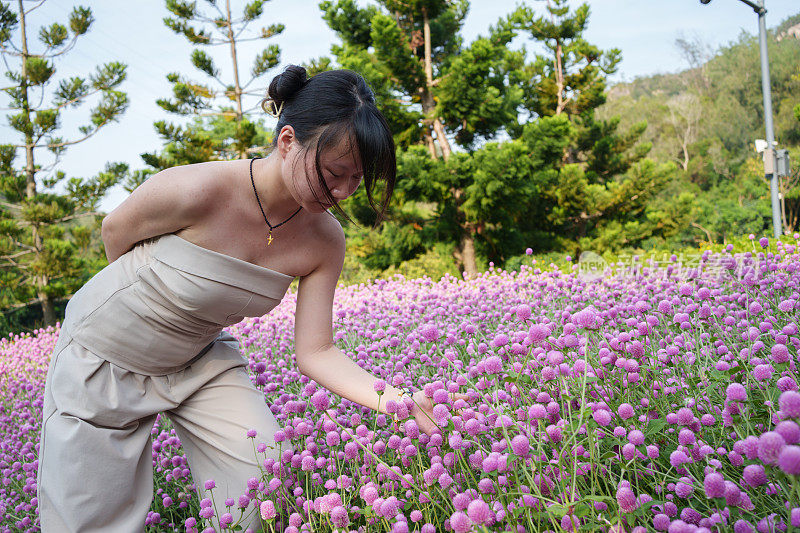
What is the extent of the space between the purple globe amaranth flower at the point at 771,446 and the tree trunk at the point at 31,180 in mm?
13943

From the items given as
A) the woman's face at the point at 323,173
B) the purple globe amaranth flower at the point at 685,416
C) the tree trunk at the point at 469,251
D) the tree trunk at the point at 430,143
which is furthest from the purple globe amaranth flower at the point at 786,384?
the tree trunk at the point at 430,143

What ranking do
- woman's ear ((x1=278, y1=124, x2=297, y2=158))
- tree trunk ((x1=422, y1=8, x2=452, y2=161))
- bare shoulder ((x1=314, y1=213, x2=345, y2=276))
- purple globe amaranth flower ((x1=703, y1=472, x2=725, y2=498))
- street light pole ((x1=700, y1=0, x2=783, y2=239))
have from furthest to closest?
tree trunk ((x1=422, y1=8, x2=452, y2=161)) < street light pole ((x1=700, y1=0, x2=783, y2=239)) < bare shoulder ((x1=314, y1=213, x2=345, y2=276)) < woman's ear ((x1=278, y1=124, x2=297, y2=158)) < purple globe amaranth flower ((x1=703, y1=472, x2=725, y2=498))

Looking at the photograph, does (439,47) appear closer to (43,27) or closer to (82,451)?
(43,27)

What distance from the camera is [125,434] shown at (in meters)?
2.08

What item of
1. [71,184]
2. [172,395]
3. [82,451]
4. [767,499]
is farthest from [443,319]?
[71,184]

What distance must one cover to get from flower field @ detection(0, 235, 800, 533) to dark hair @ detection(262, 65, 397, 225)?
23.5 inches

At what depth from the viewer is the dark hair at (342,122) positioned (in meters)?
1.79

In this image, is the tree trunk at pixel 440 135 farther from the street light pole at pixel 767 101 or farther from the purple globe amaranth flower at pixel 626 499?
the purple globe amaranth flower at pixel 626 499

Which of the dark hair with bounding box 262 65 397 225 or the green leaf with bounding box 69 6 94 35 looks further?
the green leaf with bounding box 69 6 94 35

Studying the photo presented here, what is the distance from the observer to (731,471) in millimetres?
1294

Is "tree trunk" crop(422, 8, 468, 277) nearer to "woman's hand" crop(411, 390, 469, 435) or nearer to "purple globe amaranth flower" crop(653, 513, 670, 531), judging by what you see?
"woman's hand" crop(411, 390, 469, 435)

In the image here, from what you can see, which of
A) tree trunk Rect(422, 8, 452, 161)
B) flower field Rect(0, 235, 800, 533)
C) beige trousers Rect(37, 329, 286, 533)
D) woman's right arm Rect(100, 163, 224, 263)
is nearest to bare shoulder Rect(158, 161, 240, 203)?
woman's right arm Rect(100, 163, 224, 263)

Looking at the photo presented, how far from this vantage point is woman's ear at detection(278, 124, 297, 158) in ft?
6.27

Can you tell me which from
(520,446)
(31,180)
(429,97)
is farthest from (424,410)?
(31,180)
